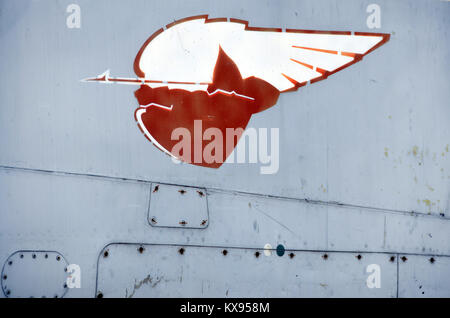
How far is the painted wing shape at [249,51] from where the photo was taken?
183 cm

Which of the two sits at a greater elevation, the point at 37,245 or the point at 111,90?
the point at 111,90

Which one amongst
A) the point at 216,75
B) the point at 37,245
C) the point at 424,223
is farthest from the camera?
the point at 424,223

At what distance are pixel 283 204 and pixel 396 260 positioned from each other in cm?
59

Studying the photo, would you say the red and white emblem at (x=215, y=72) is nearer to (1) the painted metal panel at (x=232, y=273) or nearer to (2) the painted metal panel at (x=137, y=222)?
(2) the painted metal panel at (x=137, y=222)

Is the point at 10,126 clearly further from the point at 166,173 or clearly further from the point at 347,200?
the point at 347,200

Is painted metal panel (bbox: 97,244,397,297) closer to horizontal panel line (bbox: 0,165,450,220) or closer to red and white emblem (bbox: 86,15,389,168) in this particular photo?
horizontal panel line (bbox: 0,165,450,220)

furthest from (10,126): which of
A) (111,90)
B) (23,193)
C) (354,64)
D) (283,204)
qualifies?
(354,64)

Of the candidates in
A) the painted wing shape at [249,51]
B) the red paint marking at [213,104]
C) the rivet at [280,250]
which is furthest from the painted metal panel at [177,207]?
the painted wing shape at [249,51]

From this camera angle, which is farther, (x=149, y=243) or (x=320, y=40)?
(x=320, y=40)

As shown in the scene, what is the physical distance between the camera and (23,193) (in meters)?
1.73

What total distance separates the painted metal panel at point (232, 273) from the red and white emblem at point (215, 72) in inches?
16.5

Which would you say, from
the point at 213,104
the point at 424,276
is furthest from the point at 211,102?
the point at 424,276

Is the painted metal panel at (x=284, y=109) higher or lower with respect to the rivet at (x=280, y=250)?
higher

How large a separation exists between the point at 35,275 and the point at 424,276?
5.62 feet
